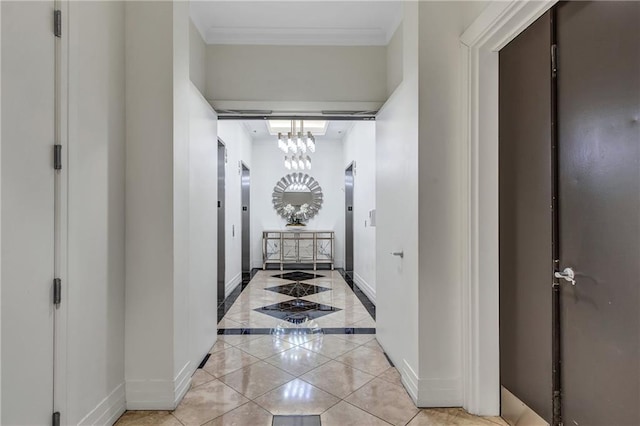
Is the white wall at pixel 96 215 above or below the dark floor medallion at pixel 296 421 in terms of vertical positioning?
above

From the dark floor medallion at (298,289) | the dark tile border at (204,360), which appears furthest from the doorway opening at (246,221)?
the dark tile border at (204,360)

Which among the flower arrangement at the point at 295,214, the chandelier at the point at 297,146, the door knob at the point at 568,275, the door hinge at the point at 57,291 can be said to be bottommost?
the door hinge at the point at 57,291

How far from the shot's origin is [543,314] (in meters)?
1.60

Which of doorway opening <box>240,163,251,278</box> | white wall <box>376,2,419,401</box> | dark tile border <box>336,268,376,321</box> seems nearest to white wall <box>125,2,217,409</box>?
white wall <box>376,2,419,401</box>

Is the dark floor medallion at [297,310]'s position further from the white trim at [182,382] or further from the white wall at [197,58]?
the white wall at [197,58]

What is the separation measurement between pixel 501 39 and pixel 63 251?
2.47 meters

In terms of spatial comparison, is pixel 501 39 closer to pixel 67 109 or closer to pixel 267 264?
pixel 67 109

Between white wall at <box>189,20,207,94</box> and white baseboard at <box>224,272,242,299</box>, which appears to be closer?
white wall at <box>189,20,207,94</box>

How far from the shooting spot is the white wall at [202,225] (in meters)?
2.42

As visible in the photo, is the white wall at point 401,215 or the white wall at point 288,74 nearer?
the white wall at point 401,215

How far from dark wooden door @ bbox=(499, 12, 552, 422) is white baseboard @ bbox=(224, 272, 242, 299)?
12.4 ft

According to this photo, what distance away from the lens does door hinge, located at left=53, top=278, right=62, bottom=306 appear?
1.50 m

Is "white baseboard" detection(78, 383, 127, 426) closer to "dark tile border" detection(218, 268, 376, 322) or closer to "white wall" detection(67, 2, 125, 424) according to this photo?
"white wall" detection(67, 2, 125, 424)

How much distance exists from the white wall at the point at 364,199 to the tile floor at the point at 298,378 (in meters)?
0.97
